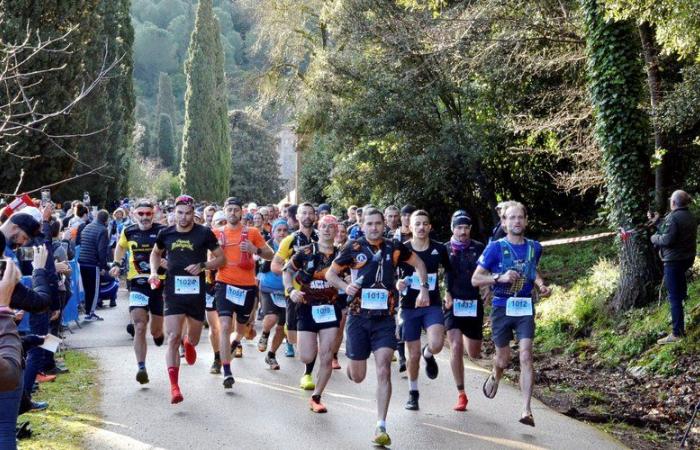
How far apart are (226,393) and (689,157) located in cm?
1103

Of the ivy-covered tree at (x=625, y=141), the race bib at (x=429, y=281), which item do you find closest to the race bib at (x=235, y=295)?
the race bib at (x=429, y=281)

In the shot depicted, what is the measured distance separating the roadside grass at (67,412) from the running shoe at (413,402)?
305 cm

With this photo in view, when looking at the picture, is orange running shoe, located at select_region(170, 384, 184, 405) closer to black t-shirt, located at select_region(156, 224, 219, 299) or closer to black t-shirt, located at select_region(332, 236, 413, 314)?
black t-shirt, located at select_region(156, 224, 219, 299)

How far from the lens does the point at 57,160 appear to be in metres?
23.2

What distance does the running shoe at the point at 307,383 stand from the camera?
391 inches

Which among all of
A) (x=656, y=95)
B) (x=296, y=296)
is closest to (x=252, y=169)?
(x=656, y=95)

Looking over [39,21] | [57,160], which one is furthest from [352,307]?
[57,160]

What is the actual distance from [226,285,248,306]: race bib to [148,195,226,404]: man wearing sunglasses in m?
0.92

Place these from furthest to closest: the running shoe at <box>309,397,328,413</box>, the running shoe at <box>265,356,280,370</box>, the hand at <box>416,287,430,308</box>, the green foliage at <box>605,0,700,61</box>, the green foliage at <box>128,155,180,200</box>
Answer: the green foliage at <box>128,155,180,200</box>, the running shoe at <box>265,356,280,370</box>, the green foliage at <box>605,0,700,61</box>, the running shoe at <box>309,397,328,413</box>, the hand at <box>416,287,430,308</box>

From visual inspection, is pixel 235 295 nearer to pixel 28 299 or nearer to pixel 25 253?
pixel 25 253

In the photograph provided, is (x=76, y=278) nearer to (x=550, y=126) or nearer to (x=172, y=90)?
(x=550, y=126)

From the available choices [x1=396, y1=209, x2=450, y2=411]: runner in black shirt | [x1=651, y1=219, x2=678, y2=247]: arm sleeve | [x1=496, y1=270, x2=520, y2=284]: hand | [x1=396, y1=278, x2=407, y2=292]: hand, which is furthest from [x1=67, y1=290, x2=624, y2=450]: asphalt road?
[x1=651, y1=219, x2=678, y2=247]: arm sleeve

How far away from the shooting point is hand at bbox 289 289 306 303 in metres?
8.66

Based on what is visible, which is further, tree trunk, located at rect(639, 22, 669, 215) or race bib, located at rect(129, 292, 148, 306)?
tree trunk, located at rect(639, 22, 669, 215)
